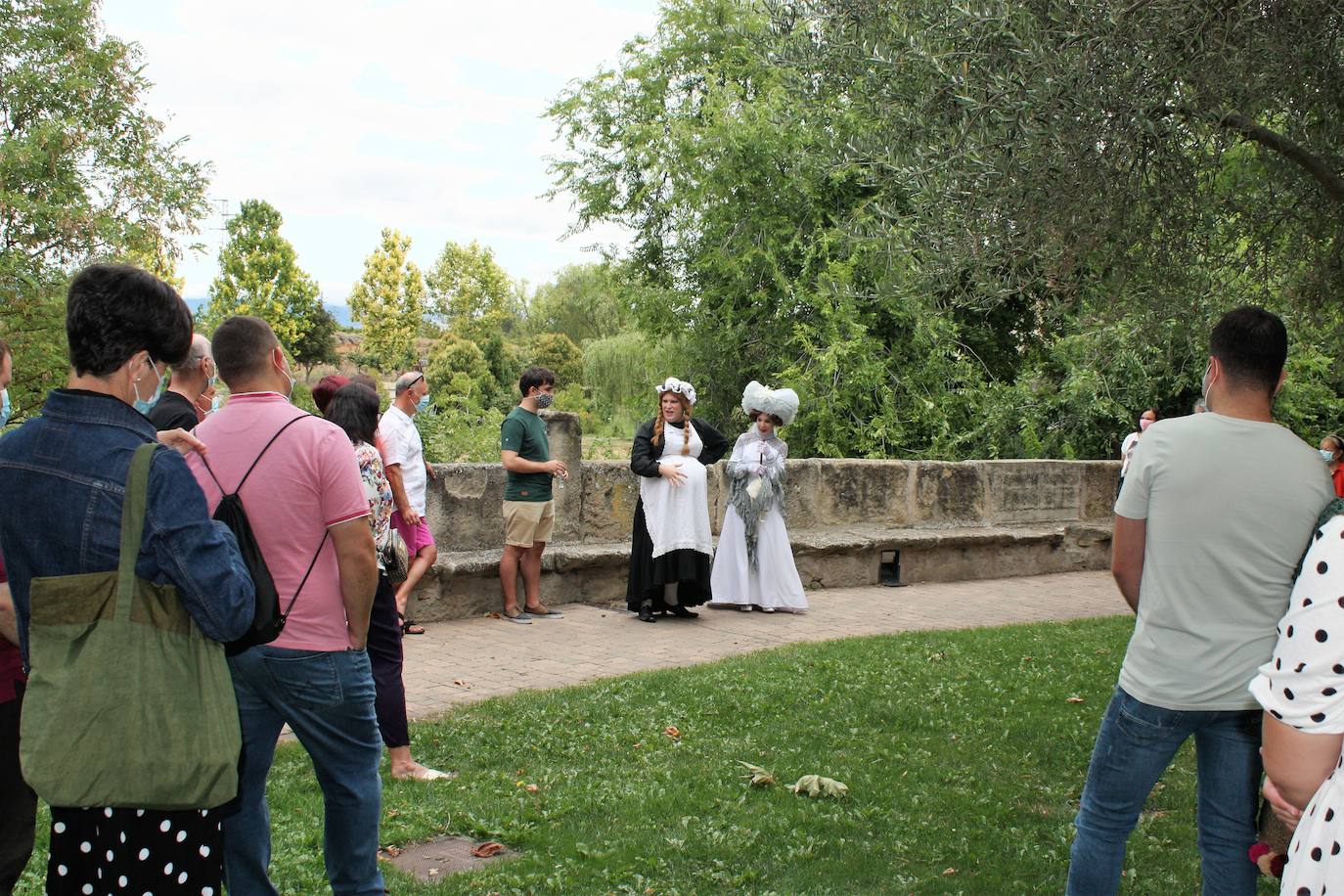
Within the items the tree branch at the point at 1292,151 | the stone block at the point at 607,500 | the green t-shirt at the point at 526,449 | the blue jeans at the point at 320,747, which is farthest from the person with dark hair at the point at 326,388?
the tree branch at the point at 1292,151

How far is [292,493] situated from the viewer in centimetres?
329

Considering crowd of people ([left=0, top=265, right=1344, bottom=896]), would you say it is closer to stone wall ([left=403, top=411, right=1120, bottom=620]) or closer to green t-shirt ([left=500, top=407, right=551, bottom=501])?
green t-shirt ([left=500, top=407, right=551, bottom=501])

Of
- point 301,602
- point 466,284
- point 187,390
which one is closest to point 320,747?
point 301,602

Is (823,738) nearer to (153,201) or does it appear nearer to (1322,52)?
(1322,52)

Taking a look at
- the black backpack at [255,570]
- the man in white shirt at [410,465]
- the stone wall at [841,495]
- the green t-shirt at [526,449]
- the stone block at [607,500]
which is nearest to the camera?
the black backpack at [255,570]

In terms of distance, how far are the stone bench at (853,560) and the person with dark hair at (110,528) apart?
6.79 m

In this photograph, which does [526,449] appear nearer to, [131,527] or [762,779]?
[762,779]

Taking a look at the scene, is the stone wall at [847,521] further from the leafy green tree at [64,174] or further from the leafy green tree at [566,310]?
the leafy green tree at [566,310]

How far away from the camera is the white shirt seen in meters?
8.08

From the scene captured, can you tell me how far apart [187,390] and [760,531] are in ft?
23.2

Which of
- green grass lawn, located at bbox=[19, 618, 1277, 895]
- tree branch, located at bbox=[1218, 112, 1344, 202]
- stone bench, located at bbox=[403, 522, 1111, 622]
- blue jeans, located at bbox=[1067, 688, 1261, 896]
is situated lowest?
green grass lawn, located at bbox=[19, 618, 1277, 895]

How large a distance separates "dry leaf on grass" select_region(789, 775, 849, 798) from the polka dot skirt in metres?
3.20

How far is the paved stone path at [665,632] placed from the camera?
7.54 m

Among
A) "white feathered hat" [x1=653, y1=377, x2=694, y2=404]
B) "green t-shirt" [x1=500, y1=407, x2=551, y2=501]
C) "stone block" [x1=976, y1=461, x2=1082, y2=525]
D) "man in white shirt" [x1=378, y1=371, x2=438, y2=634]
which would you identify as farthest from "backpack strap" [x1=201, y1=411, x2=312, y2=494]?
"stone block" [x1=976, y1=461, x2=1082, y2=525]
